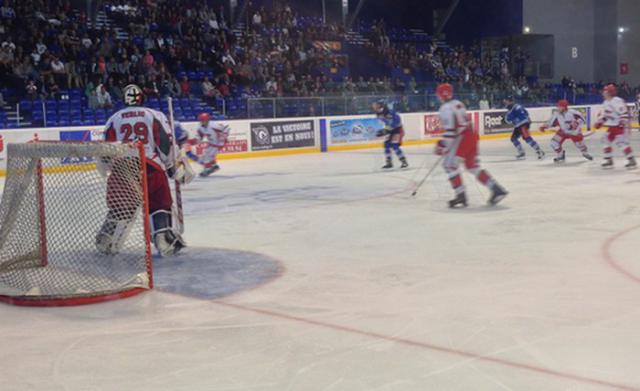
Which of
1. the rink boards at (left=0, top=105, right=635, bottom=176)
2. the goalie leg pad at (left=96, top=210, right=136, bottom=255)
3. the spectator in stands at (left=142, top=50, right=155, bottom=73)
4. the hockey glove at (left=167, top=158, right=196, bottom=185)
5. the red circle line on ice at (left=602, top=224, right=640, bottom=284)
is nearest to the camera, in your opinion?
the red circle line on ice at (left=602, top=224, right=640, bottom=284)

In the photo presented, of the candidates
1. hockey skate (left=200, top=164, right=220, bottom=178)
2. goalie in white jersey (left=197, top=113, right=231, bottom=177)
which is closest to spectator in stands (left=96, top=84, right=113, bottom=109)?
goalie in white jersey (left=197, top=113, right=231, bottom=177)

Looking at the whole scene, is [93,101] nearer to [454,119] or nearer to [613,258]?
[454,119]

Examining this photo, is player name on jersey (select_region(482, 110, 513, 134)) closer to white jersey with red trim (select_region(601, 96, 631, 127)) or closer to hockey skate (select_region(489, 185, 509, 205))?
white jersey with red trim (select_region(601, 96, 631, 127))

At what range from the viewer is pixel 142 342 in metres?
3.53

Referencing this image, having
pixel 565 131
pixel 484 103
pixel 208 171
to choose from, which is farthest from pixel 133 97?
pixel 484 103

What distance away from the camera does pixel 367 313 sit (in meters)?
3.95

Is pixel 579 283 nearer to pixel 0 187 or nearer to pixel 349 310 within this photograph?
pixel 349 310

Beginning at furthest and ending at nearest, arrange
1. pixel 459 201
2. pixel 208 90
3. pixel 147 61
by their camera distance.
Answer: pixel 208 90 < pixel 147 61 < pixel 459 201

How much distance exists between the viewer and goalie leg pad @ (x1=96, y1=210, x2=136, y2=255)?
5469 millimetres

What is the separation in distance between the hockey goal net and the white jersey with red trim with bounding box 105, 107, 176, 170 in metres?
0.36

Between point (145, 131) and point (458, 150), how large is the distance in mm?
3883

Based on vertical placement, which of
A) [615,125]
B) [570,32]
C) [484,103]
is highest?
[570,32]

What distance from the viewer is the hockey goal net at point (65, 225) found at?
4.55m

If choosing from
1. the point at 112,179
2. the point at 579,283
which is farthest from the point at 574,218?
the point at 112,179
